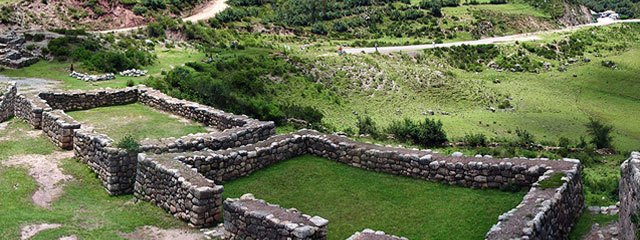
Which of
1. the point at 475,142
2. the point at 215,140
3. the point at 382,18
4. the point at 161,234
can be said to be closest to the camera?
the point at 161,234

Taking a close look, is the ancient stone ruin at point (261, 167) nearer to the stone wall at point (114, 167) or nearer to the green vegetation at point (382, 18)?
the stone wall at point (114, 167)

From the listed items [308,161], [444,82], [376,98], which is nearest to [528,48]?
[444,82]

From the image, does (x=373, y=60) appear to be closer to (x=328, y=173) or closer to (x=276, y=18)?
(x=276, y=18)

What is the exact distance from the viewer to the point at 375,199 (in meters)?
16.4

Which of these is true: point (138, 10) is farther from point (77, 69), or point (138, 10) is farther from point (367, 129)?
point (367, 129)

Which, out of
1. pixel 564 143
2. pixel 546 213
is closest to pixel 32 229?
pixel 546 213

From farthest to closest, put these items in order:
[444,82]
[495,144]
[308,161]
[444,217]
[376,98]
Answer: [444,82]
[376,98]
[495,144]
[308,161]
[444,217]

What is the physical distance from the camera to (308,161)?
19.4m

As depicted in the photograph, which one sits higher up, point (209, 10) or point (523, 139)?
point (523, 139)

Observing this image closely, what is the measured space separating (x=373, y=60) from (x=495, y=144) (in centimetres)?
2258

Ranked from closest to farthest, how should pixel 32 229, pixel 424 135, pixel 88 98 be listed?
1. pixel 32 229
2. pixel 88 98
3. pixel 424 135

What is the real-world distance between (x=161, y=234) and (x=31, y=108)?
1121 cm

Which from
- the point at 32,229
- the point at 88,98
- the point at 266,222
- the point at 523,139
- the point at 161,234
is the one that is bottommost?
the point at 523,139

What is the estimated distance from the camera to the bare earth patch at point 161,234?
1448cm
